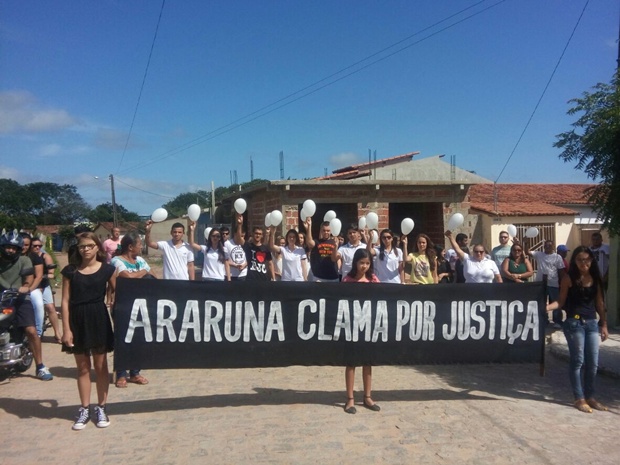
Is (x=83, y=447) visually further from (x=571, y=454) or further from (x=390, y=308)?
(x=571, y=454)

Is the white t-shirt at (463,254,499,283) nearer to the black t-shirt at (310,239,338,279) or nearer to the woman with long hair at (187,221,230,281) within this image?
the black t-shirt at (310,239,338,279)

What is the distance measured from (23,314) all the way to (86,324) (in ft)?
6.43

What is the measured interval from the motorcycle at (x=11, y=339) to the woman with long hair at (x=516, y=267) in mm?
6587

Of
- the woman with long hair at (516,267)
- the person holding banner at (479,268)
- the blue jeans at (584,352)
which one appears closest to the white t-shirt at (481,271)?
the person holding banner at (479,268)

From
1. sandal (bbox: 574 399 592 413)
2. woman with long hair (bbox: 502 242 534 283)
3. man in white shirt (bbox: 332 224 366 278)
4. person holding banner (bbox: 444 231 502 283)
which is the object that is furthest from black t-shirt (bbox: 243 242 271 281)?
sandal (bbox: 574 399 592 413)

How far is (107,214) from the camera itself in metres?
73.2

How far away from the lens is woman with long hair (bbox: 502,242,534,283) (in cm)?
767

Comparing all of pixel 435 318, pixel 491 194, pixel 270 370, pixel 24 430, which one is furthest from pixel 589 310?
pixel 491 194

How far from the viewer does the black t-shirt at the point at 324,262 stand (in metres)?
7.34

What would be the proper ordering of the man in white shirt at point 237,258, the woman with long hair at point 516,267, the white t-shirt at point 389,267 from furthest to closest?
the woman with long hair at point 516,267 < the man in white shirt at point 237,258 < the white t-shirt at point 389,267

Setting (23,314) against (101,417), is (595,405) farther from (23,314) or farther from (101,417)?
(23,314)

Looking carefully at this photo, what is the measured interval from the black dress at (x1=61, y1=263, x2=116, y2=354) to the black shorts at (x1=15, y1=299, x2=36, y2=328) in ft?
5.64

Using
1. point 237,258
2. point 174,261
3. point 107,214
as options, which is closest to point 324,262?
point 237,258

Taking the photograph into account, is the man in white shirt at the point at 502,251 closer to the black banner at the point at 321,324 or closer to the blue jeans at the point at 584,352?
the black banner at the point at 321,324
